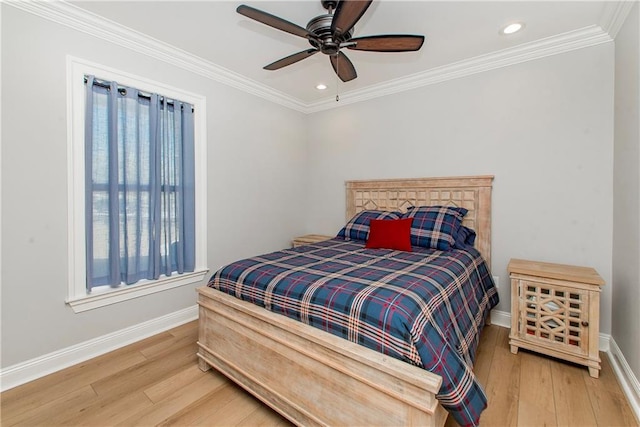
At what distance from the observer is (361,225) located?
308cm

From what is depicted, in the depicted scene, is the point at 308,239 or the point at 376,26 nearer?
the point at 376,26

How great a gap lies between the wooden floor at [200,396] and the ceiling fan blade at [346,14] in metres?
2.27

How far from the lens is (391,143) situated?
11.4 ft

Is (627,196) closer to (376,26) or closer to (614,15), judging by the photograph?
(614,15)

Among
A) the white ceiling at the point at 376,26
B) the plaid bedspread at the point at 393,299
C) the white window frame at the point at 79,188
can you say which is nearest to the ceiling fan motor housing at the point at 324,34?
the white ceiling at the point at 376,26

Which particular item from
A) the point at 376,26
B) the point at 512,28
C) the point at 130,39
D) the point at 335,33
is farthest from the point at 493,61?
the point at 130,39

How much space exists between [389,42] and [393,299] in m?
1.63

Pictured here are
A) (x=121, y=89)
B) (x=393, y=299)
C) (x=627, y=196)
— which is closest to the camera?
(x=393, y=299)

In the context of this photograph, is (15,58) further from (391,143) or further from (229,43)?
(391,143)

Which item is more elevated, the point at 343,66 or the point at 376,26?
the point at 376,26

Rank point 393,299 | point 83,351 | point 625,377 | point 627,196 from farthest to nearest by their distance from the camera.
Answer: point 83,351 → point 627,196 → point 625,377 → point 393,299

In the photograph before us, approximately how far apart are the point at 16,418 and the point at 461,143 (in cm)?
393

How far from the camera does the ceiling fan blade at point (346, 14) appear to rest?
148cm

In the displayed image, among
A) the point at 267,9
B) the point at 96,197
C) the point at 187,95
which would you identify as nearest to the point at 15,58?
the point at 96,197
